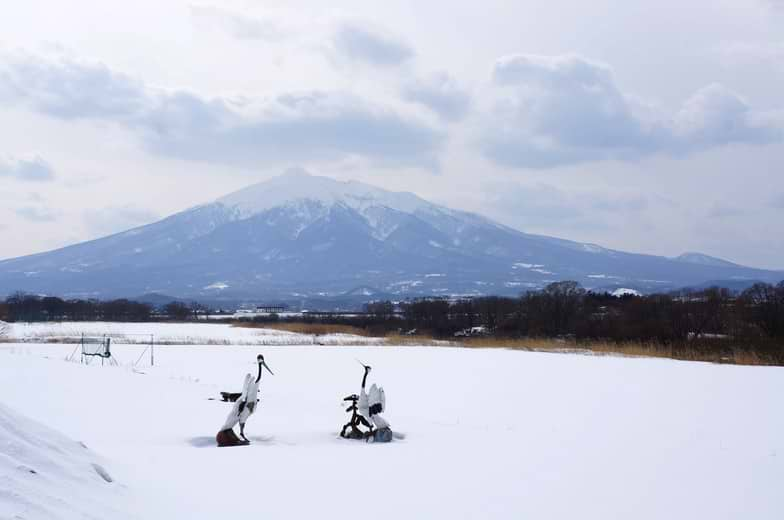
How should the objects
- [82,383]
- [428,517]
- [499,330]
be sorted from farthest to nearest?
[499,330], [82,383], [428,517]

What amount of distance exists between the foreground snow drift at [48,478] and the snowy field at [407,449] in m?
0.02

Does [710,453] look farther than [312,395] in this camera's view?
No

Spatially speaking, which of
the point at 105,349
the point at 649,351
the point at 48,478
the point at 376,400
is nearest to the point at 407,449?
the point at 376,400

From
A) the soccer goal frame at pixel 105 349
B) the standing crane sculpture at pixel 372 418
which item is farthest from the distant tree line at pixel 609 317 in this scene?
the standing crane sculpture at pixel 372 418

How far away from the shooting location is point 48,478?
18.4 ft

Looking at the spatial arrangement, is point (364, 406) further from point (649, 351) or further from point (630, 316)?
point (630, 316)

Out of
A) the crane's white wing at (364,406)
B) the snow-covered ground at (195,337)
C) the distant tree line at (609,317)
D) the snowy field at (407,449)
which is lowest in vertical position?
the snowy field at (407,449)

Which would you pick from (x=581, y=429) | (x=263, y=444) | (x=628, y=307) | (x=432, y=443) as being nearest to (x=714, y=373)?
(x=581, y=429)

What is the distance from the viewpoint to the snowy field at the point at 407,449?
268 inches

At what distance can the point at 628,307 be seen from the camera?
50125 millimetres

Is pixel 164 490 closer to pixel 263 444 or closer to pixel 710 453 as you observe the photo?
pixel 263 444

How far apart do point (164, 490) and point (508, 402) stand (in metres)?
11.5

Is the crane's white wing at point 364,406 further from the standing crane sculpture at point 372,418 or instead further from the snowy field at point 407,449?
the snowy field at point 407,449

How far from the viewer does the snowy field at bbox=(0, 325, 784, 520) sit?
6797 millimetres
